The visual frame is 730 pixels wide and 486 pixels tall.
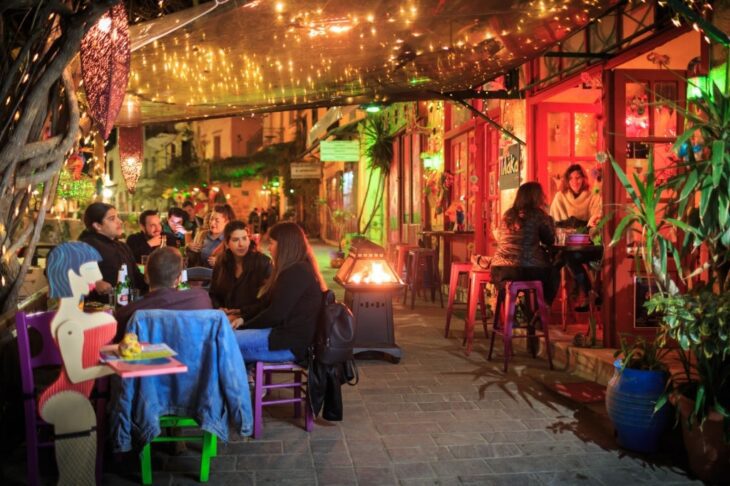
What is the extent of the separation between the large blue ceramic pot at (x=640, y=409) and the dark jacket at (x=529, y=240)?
8.28ft

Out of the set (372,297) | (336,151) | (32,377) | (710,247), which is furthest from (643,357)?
(336,151)

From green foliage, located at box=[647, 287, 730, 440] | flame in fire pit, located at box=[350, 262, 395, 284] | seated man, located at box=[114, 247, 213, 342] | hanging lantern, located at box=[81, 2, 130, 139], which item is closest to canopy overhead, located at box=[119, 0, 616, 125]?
hanging lantern, located at box=[81, 2, 130, 139]

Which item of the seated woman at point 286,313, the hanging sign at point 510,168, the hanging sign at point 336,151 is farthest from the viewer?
the hanging sign at point 336,151

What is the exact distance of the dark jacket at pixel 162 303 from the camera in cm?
398

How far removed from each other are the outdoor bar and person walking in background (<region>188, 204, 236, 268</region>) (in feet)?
0.13

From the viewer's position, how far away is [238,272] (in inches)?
241

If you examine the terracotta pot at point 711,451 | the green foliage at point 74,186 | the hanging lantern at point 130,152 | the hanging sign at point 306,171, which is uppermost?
the hanging sign at point 306,171

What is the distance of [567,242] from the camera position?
745 centimetres

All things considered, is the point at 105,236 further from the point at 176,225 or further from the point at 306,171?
the point at 306,171

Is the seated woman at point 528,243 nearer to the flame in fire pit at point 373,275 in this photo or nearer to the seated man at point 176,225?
the flame in fire pit at point 373,275

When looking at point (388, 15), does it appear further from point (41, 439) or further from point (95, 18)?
point (41, 439)

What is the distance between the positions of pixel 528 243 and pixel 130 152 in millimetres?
5961

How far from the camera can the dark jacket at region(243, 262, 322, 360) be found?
4.92 m

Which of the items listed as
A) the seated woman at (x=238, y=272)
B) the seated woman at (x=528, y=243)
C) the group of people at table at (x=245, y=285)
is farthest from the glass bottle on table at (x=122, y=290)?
the seated woman at (x=528, y=243)
